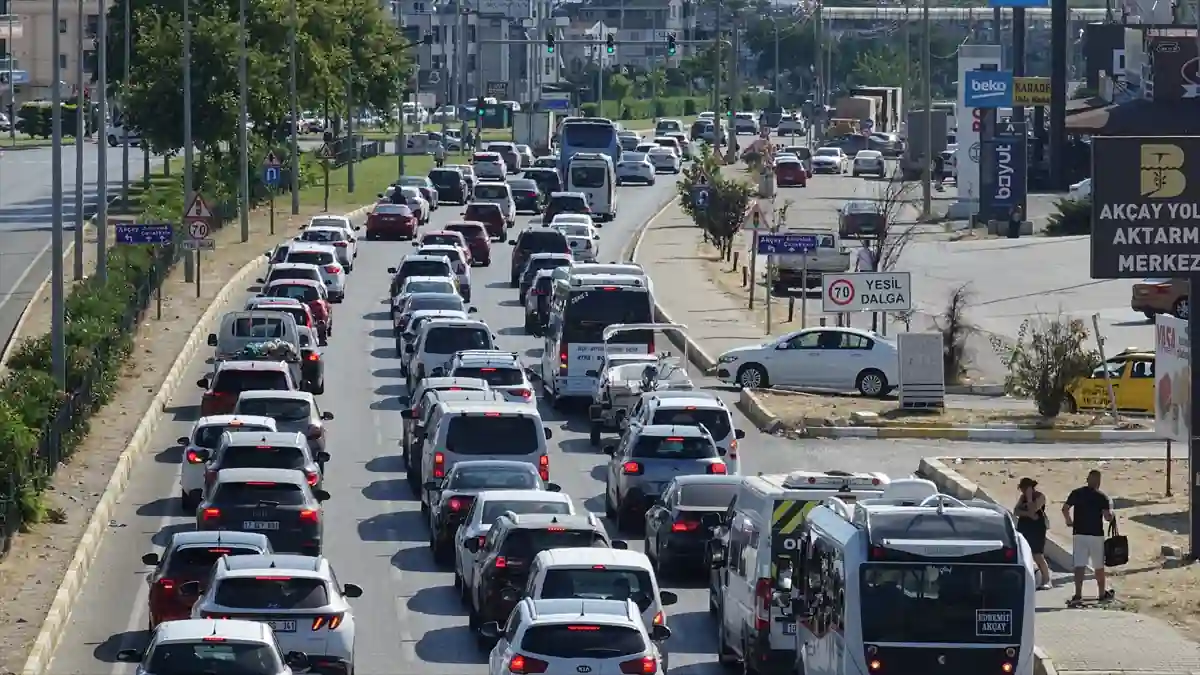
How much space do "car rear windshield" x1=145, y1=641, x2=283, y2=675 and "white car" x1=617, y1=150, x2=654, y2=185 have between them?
86.5 meters

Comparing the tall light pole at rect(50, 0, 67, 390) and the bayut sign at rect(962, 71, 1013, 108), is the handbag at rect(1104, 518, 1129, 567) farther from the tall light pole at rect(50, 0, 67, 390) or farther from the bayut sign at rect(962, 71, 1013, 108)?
the bayut sign at rect(962, 71, 1013, 108)

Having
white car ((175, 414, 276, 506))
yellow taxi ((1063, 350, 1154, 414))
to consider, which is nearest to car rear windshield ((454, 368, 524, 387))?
white car ((175, 414, 276, 506))

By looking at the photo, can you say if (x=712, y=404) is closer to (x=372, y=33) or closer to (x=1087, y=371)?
(x=1087, y=371)

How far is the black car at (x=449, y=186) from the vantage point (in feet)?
289

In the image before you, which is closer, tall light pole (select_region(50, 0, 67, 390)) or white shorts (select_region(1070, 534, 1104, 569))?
white shorts (select_region(1070, 534, 1104, 569))

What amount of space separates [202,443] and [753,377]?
1555 cm

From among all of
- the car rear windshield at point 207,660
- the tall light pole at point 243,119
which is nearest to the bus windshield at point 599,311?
the car rear windshield at point 207,660

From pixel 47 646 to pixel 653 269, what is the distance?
44.7m

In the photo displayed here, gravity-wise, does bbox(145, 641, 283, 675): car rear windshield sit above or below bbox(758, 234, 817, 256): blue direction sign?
below

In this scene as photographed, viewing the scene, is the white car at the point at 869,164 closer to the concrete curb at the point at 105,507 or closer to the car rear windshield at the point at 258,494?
the concrete curb at the point at 105,507

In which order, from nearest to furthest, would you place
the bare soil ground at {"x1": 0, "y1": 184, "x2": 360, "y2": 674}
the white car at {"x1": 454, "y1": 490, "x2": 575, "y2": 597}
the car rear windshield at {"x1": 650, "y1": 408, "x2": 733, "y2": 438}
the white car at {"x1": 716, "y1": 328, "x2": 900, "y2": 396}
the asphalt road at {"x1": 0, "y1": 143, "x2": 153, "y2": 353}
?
the bare soil ground at {"x1": 0, "y1": 184, "x2": 360, "y2": 674} < the white car at {"x1": 454, "y1": 490, "x2": 575, "y2": 597} < the car rear windshield at {"x1": 650, "y1": 408, "x2": 733, "y2": 438} < the white car at {"x1": 716, "y1": 328, "x2": 900, "y2": 396} < the asphalt road at {"x1": 0, "y1": 143, "x2": 153, "y2": 353}

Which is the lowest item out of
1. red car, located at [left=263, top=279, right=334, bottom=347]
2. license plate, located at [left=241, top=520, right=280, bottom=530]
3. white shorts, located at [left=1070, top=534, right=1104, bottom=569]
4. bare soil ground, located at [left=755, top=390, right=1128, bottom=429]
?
bare soil ground, located at [left=755, top=390, right=1128, bottom=429]

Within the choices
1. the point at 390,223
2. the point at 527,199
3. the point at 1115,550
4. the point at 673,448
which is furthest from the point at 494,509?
the point at 527,199

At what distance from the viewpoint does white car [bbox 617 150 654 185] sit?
102 metres
